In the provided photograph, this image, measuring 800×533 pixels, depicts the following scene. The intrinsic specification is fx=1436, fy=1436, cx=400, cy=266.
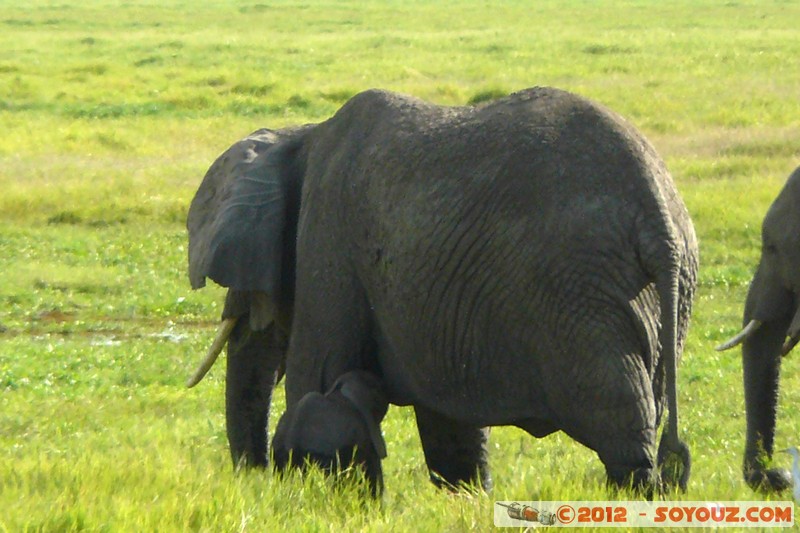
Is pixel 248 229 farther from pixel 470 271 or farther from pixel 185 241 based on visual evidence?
pixel 185 241

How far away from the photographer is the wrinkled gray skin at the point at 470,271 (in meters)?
5.00

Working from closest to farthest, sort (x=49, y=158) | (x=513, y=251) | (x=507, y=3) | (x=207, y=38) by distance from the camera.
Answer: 1. (x=513, y=251)
2. (x=49, y=158)
3. (x=207, y=38)
4. (x=507, y=3)

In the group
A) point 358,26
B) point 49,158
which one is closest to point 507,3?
point 358,26

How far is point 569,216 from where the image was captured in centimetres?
504

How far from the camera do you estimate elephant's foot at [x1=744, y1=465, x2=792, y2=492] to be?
565cm

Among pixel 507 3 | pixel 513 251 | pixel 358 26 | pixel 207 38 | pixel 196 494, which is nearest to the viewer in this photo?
pixel 196 494

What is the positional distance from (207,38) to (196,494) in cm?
3992

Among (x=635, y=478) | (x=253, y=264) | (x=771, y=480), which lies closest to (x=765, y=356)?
(x=771, y=480)

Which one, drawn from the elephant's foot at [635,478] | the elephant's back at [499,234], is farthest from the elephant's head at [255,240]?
the elephant's foot at [635,478]

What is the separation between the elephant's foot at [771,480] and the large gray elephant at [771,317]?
331 millimetres

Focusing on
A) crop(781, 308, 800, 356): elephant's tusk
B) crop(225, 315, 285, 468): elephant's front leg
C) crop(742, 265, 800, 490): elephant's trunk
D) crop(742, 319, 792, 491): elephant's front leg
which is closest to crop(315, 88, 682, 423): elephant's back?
crop(225, 315, 285, 468): elephant's front leg

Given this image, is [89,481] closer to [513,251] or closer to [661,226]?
[513,251]

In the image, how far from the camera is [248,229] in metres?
6.42

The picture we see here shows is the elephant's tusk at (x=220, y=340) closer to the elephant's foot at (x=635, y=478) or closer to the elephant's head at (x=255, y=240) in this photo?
the elephant's head at (x=255, y=240)
